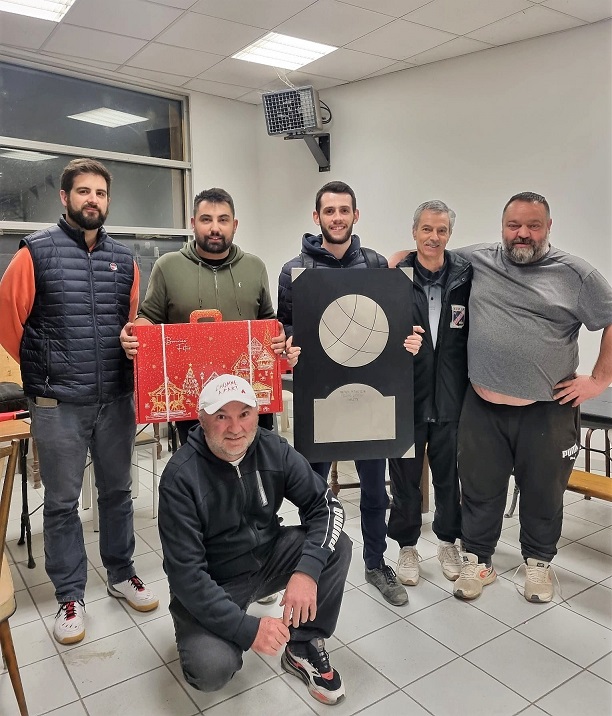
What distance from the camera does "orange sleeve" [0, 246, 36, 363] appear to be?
2010 mm

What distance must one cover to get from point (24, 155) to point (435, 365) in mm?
3795

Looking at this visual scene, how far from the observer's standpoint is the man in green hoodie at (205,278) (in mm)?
2131

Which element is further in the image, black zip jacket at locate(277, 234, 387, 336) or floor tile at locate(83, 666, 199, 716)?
black zip jacket at locate(277, 234, 387, 336)

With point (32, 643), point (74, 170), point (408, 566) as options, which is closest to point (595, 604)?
point (408, 566)

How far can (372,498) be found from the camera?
2277 millimetres

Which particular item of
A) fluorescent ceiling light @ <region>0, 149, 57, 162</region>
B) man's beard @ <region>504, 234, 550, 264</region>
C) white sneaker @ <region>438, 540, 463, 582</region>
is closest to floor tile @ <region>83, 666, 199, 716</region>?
white sneaker @ <region>438, 540, 463, 582</region>

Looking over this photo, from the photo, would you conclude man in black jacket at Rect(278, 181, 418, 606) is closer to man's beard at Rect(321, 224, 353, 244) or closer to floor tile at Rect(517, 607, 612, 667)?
man's beard at Rect(321, 224, 353, 244)

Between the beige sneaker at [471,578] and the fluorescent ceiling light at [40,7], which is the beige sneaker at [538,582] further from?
the fluorescent ceiling light at [40,7]

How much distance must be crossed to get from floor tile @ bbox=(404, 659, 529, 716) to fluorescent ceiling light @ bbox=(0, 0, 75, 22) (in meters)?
3.86

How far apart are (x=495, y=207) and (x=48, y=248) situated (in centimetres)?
309

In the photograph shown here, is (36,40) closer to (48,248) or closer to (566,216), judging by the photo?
(48,248)

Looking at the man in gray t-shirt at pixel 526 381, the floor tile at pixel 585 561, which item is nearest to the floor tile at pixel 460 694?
the man in gray t-shirt at pixel 526 381

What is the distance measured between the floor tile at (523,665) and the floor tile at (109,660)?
1.14 meters

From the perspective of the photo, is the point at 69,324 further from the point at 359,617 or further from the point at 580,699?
the point at 580,699
